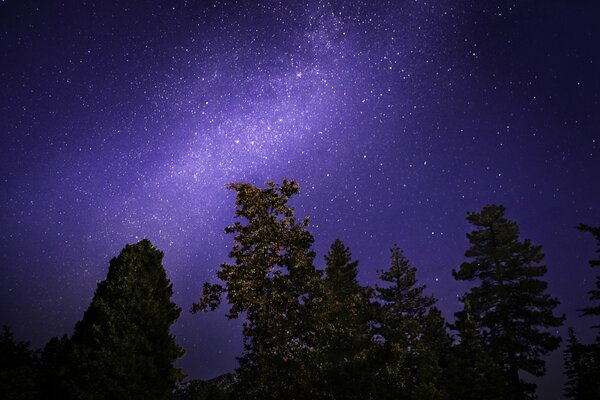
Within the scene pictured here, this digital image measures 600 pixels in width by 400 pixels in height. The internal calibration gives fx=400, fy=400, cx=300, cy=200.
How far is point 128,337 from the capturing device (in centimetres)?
1662

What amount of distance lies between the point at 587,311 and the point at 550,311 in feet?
27.6

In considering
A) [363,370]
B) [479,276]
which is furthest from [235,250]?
[479,276]

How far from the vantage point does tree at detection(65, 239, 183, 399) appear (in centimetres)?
1576

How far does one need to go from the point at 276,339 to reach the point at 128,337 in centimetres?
620

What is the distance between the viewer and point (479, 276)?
95.6ft

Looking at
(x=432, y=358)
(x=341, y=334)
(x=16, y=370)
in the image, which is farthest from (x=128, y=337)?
(x=432, y=358)

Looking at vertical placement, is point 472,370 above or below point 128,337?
above

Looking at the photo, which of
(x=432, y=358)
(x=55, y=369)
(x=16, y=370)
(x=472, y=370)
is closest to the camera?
(x=16, y=370)

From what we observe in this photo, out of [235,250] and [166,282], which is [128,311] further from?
[235,250]

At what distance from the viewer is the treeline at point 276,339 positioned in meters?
16.6

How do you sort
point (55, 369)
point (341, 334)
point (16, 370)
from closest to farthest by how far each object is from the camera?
1. point (16, 370)
2. point (55, 369)
3. point (341, 334)

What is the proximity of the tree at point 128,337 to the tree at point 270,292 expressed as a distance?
7.05ft

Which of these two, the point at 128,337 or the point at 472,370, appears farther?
the point at 472,370

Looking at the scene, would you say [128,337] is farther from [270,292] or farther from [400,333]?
[400,333]
